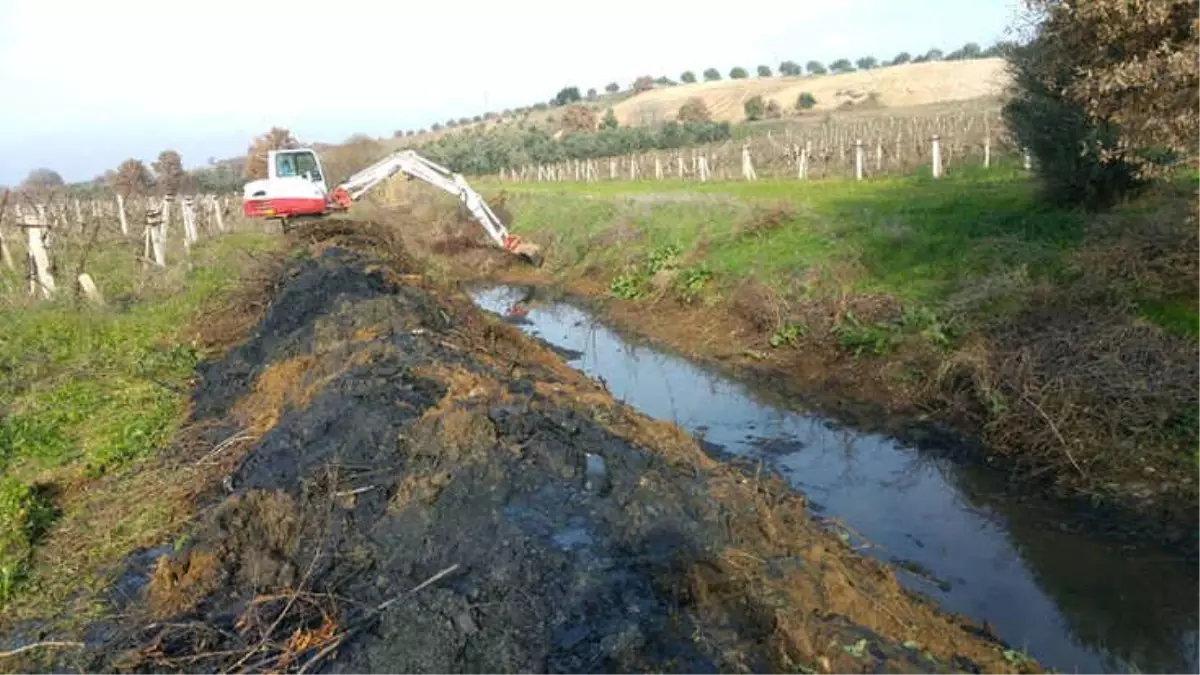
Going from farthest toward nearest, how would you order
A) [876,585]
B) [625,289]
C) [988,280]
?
[625,289] → [988,280] → [876,585]

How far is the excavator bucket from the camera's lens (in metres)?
24.9

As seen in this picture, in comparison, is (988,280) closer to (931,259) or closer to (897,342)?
(897,342)

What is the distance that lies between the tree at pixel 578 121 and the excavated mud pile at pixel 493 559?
6826 centimetres

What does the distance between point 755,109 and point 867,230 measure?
5728 centimetres

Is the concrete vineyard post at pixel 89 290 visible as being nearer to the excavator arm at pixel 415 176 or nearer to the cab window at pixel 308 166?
the excavator arm at pixel 415 176

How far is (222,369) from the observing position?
1149 cm

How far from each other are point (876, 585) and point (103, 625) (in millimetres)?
5184

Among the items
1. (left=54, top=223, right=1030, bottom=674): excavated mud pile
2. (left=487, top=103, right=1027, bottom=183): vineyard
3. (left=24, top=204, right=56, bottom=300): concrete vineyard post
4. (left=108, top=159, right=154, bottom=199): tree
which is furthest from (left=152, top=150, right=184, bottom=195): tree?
(left=54, top=223, right=1030, bottom=674): excavated mud pile

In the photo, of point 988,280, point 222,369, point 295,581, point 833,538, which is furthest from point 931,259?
point 295,581

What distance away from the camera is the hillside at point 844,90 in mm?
67250

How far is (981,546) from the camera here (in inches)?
321

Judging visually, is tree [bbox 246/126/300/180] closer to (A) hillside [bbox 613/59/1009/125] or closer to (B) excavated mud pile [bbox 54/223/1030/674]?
(A) hillside [bbox 613/59/1009/125]

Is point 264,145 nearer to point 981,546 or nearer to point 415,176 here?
point 415,176

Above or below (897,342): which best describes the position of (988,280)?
above
